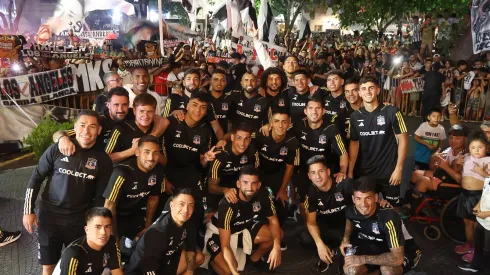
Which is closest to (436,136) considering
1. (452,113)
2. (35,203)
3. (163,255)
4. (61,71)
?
(452,113)

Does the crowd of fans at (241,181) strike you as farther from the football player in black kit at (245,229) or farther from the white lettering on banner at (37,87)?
the white lettering on banner at (37,87)

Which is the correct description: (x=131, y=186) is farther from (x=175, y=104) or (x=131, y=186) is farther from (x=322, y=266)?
(x=322, y=266)

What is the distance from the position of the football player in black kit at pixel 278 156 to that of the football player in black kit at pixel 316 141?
0.63 ft

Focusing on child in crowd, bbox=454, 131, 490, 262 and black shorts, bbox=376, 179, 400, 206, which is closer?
child in crowd, bbox=454, 131, 490, 262

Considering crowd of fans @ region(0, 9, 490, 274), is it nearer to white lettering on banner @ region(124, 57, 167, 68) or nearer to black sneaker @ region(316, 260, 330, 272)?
black sneaker @ region(316, 260, 330, 272)

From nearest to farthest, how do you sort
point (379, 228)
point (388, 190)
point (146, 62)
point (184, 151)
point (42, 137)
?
point (379, 228) → point (184, 151) → point (388, 190) → point (42, 137) → point (146, 62)

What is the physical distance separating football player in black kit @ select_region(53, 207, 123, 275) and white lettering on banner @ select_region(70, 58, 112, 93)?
6.68 m

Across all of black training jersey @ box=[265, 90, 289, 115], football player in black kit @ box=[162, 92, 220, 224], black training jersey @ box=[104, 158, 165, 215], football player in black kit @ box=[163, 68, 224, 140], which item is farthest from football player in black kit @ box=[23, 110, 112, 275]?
black training jersey @ box=[265, 90, 289, 115]

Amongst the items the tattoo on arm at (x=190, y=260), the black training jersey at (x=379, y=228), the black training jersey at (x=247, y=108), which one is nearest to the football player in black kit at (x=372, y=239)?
the black training jersey at (x=379, y=228)

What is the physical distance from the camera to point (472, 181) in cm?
553

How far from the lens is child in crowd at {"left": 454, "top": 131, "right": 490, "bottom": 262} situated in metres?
5.46

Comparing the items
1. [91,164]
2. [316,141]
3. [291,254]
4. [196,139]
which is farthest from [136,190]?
[316,141]

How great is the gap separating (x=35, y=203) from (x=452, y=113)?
21.2ft

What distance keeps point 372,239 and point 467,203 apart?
60.2 inches
